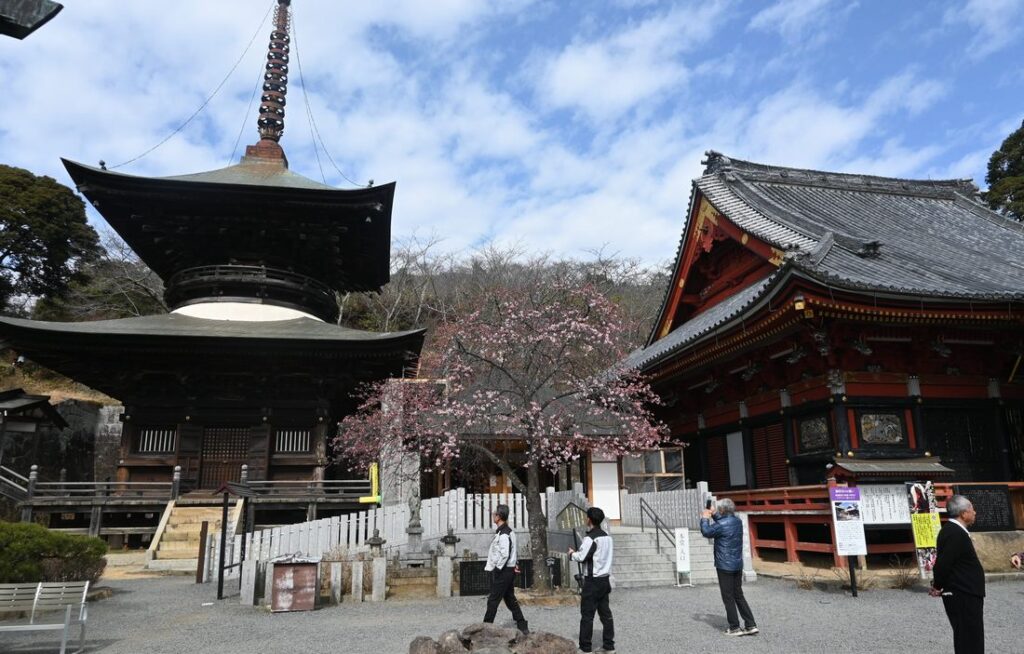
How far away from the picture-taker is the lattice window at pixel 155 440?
1802 centimetres

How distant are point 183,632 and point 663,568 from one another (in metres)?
8.27

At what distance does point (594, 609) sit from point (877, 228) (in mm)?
15417

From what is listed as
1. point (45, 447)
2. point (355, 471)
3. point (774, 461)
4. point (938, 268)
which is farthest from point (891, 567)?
point (45, 447)

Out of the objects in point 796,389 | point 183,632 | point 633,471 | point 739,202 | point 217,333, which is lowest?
point 183,632

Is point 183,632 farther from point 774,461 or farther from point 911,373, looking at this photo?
point 911,373

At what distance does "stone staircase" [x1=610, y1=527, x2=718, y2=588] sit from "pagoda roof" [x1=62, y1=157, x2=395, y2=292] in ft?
37.9

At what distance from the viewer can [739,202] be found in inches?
717

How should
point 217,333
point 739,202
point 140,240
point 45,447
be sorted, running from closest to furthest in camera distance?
point 217,333 < point 739,202 < point 140,240 < point 45,447

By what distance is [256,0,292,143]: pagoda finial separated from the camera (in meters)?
24.0

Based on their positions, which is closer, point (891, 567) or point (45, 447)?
point (891, 567)

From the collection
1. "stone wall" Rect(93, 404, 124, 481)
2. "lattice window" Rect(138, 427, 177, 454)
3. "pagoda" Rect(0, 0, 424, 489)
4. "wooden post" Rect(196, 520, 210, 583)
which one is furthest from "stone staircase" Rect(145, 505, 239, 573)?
"stone wall" Rect(93, 404, 124, 481)

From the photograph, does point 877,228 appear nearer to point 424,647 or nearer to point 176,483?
point 424,647

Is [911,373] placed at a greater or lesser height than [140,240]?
lesser

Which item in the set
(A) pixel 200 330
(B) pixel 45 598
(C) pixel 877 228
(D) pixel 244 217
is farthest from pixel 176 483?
(C) pixel 877 228
